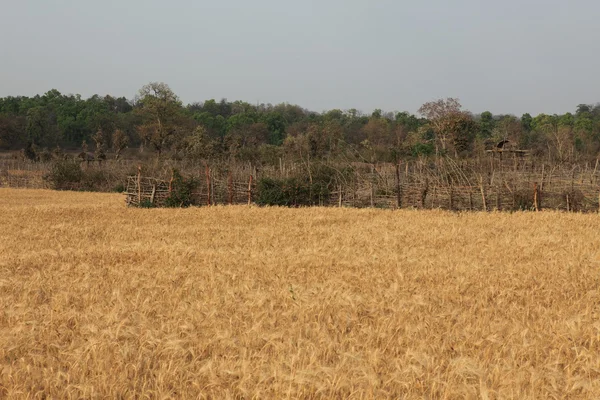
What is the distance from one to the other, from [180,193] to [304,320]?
76.8ft

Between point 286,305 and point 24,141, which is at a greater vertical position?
point 24,141

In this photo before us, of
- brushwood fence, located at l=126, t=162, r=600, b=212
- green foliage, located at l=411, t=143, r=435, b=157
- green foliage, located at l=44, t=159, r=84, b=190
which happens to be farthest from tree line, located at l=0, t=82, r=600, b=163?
green foliage, located at l=44, t=159, r=84, b=190

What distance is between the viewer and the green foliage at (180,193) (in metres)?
28.2

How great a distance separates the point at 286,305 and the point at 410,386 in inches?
106

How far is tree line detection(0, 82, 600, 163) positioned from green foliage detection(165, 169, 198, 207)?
44.2ft

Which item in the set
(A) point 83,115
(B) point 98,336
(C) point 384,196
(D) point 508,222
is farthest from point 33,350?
(A) point 83,115

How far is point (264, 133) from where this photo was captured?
356ft

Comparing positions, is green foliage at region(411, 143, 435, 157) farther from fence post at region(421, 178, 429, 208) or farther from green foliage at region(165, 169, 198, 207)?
green foliage at region(165, 169, 198, 207)

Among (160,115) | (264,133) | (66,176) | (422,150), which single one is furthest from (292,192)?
(264,133)

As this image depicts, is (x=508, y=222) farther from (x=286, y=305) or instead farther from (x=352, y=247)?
(x=286, y=305)

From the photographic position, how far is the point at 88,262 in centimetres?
1007

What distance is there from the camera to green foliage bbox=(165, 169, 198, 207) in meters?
28.2

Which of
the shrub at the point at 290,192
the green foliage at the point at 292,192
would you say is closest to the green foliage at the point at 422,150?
the green foliage at the point at 292,192

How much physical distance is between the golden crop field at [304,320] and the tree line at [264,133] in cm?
2752
